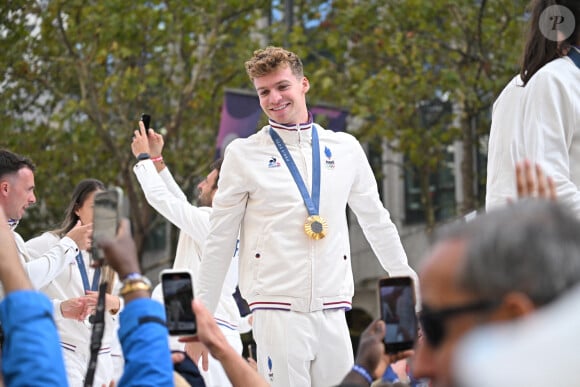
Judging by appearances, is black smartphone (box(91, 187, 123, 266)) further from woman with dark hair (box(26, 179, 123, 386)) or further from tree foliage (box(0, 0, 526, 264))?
tree foliage (box(0, 0, 526, 264))

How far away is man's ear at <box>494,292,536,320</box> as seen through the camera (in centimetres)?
238

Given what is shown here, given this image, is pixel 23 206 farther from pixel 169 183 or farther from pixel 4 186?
pixel 169 183

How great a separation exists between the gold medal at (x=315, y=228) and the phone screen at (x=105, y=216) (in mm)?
3110

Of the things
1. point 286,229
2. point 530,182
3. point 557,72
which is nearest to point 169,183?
point 286,229

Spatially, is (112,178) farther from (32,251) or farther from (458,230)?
(458,230)

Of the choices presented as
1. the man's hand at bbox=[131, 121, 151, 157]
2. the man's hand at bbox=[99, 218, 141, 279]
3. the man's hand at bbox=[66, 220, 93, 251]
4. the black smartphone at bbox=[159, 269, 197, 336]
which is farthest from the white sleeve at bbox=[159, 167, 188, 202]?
the man's hand at bbox=[99, 218, 141, 279]

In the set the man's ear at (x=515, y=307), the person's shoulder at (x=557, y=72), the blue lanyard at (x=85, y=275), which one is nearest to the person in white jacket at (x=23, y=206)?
the blue lanyard at (x=85, y=275)

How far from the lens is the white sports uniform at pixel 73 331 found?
943cm

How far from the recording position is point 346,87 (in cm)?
2053

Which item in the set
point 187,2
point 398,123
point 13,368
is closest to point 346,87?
point 398,123

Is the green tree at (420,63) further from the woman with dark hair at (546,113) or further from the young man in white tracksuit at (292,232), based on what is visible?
the woman with dark hair at (546,113)

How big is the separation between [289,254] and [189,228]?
91.9 inches

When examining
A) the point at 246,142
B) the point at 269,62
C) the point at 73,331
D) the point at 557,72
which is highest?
the point at 269,62

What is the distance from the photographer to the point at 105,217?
3.78m
